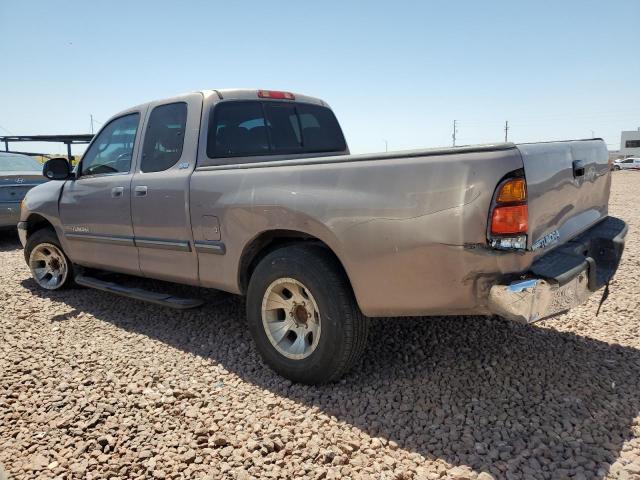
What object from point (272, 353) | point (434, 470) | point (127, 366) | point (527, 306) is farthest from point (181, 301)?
point (527, 306)

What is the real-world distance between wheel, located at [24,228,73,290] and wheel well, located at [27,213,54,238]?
0.33 ft

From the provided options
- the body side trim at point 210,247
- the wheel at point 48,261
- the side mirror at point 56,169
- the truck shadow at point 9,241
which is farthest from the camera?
the truck shadow at point 9,241

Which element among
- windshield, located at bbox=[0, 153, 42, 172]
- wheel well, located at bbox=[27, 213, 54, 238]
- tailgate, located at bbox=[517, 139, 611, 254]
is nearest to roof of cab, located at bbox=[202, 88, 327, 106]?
tailgate, located at bbox=[517, 139, 611, 254]

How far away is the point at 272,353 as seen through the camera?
3152mm

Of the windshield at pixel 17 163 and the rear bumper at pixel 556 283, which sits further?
the windshield at pixel 17 163

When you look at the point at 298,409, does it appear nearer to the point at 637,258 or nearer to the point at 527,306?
the point at 527,306

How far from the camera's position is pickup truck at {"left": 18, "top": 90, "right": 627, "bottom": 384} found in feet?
7.61

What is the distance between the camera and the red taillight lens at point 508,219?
7.47 ft

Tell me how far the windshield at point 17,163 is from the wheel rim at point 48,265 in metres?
4.17

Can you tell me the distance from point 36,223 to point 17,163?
4.40 metres

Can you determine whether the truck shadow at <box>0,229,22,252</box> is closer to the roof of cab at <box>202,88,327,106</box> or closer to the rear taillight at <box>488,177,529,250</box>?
the roof of cab at <box>202,88,327,106</box>

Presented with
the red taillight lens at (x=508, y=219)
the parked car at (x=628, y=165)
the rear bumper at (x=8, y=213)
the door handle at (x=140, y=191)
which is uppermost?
the door handle at (x=140, y=191)

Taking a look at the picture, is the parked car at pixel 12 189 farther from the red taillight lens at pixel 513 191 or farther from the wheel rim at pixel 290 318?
the red taillight lens at pixel 513 191

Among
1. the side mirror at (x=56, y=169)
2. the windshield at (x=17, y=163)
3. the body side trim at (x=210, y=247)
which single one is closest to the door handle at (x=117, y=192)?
the side mirror at (x=56, y=169)
